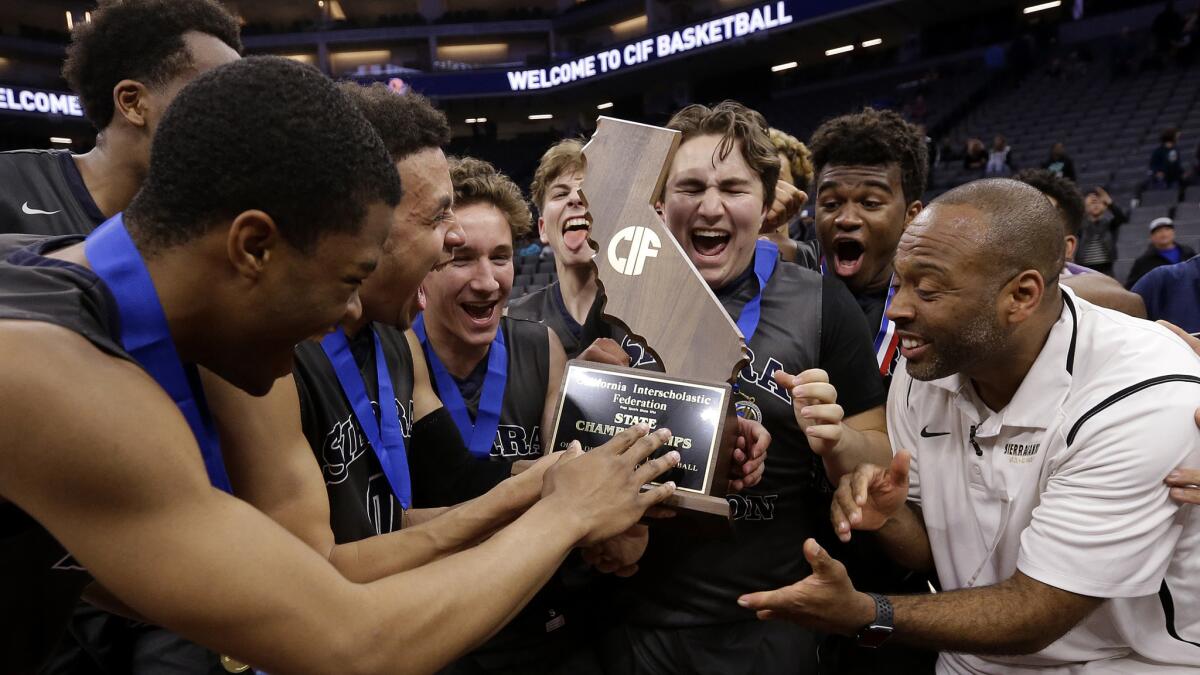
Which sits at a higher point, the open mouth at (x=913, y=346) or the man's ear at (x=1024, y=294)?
the man's ear at (x=1024, y=294)

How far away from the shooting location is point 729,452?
1.93m

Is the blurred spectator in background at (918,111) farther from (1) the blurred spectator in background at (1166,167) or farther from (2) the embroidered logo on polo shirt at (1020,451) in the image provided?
(2) the embroidered logo on polo shirt at (1020,451)

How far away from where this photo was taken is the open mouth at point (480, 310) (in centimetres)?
255

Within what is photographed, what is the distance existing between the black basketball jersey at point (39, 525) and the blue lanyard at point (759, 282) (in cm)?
146

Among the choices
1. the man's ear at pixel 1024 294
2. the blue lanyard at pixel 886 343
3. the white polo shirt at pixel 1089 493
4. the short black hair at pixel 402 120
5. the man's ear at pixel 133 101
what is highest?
the man's ear at pixel 133 101

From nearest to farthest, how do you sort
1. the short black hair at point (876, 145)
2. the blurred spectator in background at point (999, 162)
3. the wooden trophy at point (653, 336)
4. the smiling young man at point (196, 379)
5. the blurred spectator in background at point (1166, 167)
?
the smiling young man at point (196, 379) → the wooden trophy at point (653, 336) → the short black hair at point (876, 145) → the blurred spectator in background at point (1166, 167) → the blurred spectator in background at point (999, 162)

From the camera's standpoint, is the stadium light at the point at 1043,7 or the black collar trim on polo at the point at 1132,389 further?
the stadium light at the point at 1043,7

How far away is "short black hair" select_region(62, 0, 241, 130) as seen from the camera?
255cm

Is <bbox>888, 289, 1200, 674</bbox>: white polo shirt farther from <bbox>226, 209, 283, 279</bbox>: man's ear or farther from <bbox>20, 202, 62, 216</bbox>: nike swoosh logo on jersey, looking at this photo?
<bbox>20, 202, 62, 216</bbox>: nike swoosh logo on jersey

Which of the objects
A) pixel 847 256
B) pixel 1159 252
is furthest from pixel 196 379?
pixel 1159 252

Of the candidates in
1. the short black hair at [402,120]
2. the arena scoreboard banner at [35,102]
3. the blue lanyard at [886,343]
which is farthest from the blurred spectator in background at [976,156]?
the arena scoreboard banner at [35,102]

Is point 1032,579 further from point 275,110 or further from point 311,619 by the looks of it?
point 275,110

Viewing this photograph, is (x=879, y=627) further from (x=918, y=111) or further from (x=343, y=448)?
(x=918, y=111)

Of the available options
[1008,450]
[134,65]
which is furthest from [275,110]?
[1008,450]
